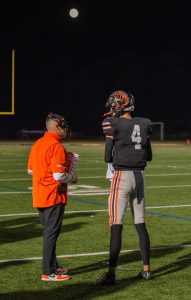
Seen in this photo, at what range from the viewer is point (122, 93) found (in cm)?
696

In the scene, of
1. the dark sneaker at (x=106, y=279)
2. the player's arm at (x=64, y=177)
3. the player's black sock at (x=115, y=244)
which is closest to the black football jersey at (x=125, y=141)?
the player's arm at (x=64, y=177)

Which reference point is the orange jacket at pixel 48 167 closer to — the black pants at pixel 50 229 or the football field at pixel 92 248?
the black pants at pixel 50 229

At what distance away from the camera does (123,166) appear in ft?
22.7

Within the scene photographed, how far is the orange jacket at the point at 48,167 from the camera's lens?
6789 millimetres

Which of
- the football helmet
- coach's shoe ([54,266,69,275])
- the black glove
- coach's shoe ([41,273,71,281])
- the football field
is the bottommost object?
the football field

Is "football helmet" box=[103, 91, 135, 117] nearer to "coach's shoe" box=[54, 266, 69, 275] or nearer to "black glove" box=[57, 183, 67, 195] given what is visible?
"black glove" box=[57, 183, 67, 195]

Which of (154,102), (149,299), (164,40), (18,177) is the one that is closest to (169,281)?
(149,299)

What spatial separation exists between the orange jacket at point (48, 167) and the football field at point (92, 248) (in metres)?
0.83

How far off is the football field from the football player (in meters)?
0.36

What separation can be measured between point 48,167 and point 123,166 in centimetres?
74

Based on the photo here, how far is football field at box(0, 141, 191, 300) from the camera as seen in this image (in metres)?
6.61

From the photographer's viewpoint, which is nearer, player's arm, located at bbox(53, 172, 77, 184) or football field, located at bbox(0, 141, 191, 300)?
football field, located at bbox(0, 141, 191, 300)

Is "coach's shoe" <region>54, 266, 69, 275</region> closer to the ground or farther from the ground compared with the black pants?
closer to the ground

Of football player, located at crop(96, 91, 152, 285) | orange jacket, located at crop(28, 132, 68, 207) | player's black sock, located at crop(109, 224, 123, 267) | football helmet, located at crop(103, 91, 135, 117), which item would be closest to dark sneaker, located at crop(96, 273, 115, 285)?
football player, located at crop(96, 91, 152, 285)
